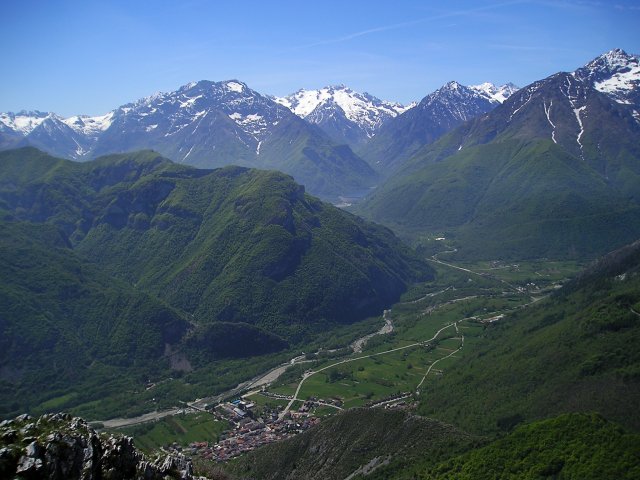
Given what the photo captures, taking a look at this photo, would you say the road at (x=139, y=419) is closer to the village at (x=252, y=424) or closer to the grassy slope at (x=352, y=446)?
the village at (x=252, y=424)

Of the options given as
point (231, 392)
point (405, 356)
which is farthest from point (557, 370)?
point (231, 392)

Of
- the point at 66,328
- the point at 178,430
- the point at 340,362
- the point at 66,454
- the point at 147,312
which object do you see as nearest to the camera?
the point at 66,454

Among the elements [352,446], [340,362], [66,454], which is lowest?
[340,362]

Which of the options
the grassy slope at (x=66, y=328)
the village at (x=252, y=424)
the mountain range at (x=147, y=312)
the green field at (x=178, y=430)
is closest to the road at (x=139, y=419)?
the green field at (x=178, y=430)

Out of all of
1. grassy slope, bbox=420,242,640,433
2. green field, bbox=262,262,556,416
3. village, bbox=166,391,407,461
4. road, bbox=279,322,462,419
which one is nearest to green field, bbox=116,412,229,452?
village, bbox=166,391,407,461

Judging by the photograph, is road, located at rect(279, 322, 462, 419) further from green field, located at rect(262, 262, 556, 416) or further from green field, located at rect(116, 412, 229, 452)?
green field, located at rect(116, 412, 229, 452)

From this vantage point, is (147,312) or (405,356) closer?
(405,356)

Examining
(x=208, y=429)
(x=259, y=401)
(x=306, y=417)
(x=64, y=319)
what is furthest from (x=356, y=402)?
(x=64, y=319)

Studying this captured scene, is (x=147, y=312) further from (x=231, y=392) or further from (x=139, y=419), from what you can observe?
(x=139, y=419)
